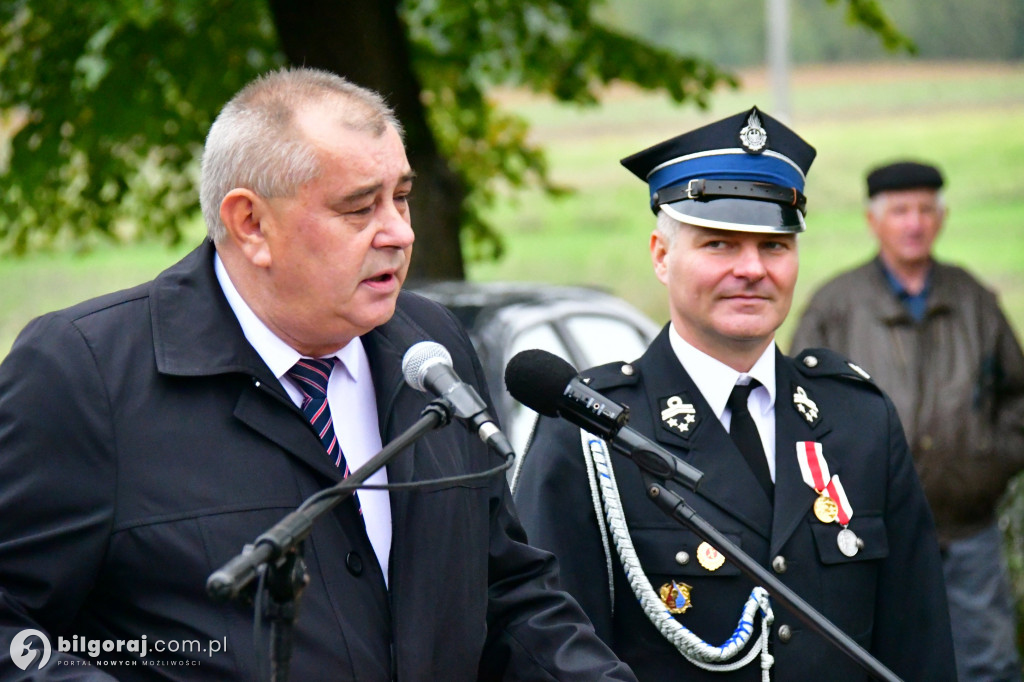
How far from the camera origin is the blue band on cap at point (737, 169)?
3.30 meters

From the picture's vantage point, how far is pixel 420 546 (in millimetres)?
2656

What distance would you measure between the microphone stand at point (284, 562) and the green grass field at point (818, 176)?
1247cm

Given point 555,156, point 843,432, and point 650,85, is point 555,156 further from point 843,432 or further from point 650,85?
point 843,432

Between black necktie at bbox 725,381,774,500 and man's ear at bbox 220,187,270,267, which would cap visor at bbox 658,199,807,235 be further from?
man's ear at bbox 220,187,270,267

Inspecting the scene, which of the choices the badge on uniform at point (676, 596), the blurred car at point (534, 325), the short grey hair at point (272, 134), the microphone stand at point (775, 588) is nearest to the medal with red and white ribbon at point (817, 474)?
the badge on uniform at point (676, 596)

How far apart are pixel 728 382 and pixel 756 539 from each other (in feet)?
1.31

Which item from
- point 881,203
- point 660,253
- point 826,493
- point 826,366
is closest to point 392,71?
point 881,203

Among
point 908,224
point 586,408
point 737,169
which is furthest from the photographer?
point 908,224

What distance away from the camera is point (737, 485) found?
10.4 feet

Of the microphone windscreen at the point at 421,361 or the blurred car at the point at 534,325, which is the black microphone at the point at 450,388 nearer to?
the microphone windscreen at the point at 421,361

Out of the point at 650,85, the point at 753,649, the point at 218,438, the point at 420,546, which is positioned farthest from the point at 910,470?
the point at 650,85

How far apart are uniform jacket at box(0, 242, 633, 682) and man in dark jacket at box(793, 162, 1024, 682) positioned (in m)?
3.56

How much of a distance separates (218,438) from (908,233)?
4.34 m

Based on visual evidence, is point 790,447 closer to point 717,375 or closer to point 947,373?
point 717,375
